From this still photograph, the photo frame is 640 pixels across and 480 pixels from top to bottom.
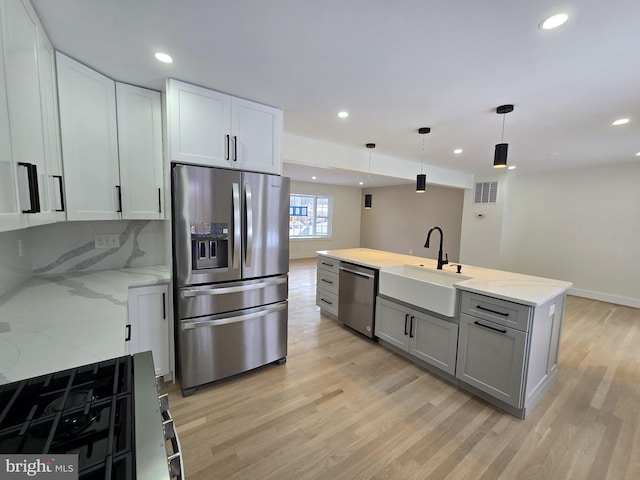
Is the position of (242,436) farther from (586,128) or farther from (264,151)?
(586,128)

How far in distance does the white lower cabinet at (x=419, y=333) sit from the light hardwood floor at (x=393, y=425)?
0.19 m

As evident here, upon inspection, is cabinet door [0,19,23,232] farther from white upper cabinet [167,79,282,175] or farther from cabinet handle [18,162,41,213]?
white upper cabinet [167,79,282,175]

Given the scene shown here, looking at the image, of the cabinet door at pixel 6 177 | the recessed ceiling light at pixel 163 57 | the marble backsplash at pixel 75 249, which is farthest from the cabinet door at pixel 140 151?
the cabinet door at pixel 6 177

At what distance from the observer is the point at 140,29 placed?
1.49 m

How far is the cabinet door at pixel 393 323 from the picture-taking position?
2789mm

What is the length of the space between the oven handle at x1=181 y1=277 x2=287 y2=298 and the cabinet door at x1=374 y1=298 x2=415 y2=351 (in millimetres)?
1169

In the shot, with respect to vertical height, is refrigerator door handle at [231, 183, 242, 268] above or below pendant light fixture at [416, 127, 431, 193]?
below

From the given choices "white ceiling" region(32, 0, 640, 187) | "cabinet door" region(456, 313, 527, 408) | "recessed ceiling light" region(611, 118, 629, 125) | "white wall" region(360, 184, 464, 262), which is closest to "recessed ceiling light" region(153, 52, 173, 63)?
"white ceiling" region(32, 0, 640, 187)

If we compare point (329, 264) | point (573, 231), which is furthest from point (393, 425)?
point (573, 231)

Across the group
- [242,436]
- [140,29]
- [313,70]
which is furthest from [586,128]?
[242,436]

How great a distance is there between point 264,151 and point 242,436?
2.20m

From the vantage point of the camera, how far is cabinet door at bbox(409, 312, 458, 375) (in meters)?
2.40

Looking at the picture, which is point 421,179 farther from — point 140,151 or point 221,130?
point 140,151

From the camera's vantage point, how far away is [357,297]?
3.35 m
